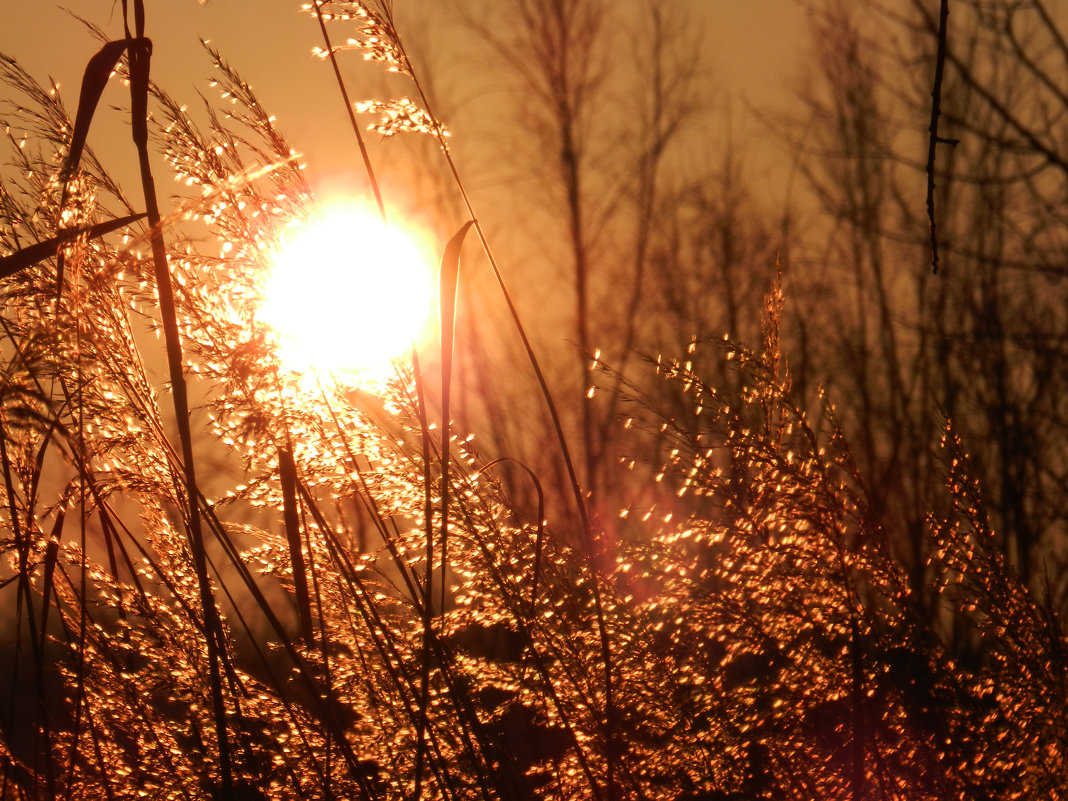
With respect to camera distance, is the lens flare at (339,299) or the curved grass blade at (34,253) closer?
the curved grass blade at (34,253)

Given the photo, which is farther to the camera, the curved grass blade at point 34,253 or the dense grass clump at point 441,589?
the dense grass clump at point 441,589

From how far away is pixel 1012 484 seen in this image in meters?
4.51

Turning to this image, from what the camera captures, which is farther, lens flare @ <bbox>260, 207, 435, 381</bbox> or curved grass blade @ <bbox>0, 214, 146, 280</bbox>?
lens flare @ <bbox>260, 207, 435, 381</bbox>

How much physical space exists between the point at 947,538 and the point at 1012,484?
3.83 m

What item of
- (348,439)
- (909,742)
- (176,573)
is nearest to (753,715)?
(909,742)

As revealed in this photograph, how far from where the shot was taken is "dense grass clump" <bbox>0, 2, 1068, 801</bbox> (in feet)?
3.74

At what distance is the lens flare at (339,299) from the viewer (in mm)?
1064

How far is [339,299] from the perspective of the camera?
110cm

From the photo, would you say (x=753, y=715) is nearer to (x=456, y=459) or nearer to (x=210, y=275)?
(x=456, y=459)

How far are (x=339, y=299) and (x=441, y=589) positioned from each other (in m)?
0.40

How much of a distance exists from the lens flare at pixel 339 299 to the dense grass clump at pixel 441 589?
0.03 m

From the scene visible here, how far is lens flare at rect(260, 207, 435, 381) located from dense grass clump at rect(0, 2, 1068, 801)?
32mm

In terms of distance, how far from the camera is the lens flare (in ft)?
3.49

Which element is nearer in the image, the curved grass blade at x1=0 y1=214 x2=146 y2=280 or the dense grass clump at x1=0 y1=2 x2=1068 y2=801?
the curved grass blade at x1=0 y1=214 x2=146 y2=280
